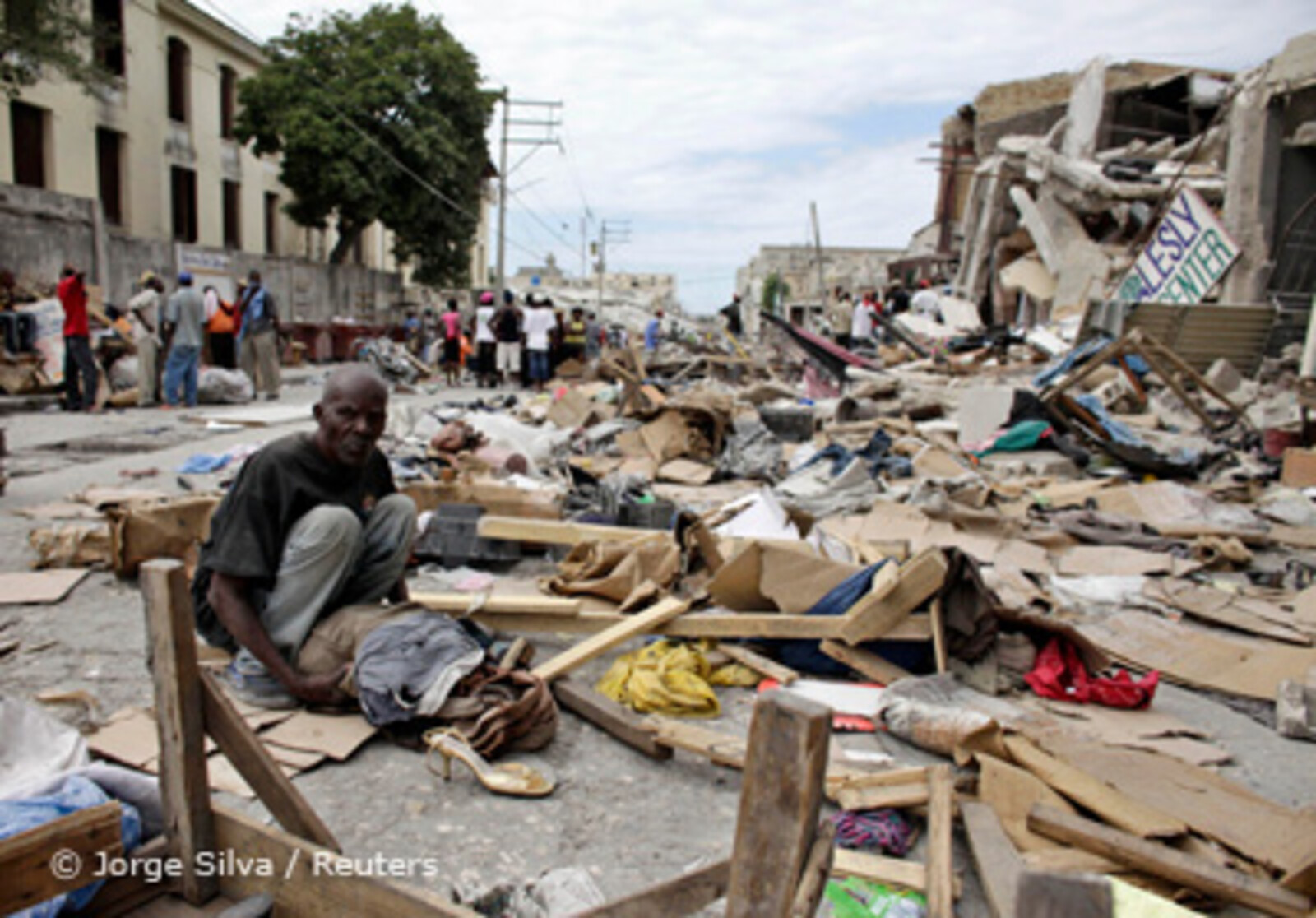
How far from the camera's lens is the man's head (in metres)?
2.86

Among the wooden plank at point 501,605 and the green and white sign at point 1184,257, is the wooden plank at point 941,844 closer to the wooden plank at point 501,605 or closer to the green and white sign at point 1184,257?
the wooden plank at point 501,605

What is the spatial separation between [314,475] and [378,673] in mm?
687

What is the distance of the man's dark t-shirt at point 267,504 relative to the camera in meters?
2.75

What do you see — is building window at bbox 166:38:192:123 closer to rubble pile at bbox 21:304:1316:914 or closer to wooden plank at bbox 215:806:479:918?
rubble pile at bbox 21:304:1316:914

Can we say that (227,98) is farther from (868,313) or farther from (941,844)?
(941,844)

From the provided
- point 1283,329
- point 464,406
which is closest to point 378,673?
point 464,406

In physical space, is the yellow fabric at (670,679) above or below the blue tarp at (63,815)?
below

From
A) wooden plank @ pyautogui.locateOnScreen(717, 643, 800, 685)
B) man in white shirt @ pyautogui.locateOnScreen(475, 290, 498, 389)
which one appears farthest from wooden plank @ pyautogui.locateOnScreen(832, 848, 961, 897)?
man in white shirt @ pyautogui.locateOnScreen(475, 290, 498, 389)

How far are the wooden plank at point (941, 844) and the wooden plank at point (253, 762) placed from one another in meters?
1.49

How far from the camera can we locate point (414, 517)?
3.26m

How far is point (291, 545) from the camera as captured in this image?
113 inches

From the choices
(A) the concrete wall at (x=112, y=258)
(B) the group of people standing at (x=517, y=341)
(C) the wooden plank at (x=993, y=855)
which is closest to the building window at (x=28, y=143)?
(A) the concrete wall at (x=112, y=258)

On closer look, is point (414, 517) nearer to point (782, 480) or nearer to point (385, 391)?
point (385, 391)

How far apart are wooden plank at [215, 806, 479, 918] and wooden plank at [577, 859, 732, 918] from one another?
256mm
